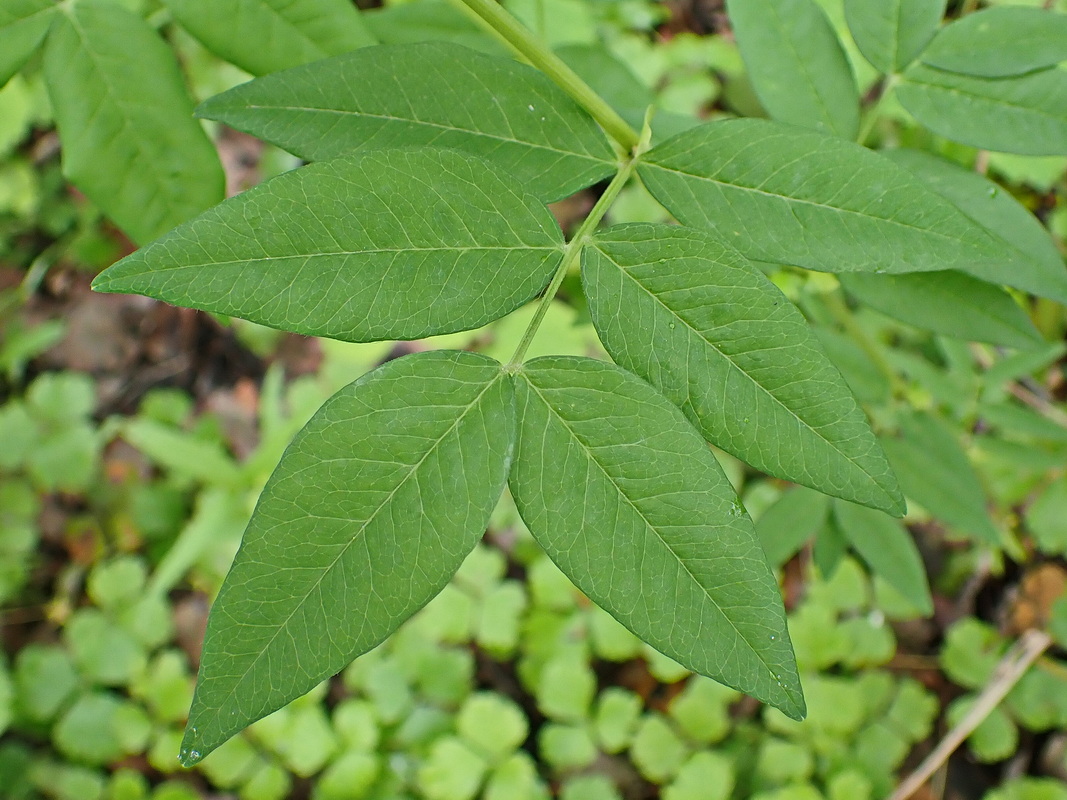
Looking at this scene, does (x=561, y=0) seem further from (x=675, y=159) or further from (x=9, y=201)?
(x=9, y=201)

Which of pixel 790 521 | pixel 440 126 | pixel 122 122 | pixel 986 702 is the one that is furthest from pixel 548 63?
pixel 986 702

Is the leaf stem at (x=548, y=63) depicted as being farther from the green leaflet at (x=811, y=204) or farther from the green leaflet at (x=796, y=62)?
the green leaflet at (x=796, y=62)

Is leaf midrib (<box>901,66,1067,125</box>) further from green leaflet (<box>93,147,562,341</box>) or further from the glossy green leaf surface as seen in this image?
green leaflet (<box>93,147,562,341</box>)

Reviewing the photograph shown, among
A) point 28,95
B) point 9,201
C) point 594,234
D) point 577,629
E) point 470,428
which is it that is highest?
point 594,234

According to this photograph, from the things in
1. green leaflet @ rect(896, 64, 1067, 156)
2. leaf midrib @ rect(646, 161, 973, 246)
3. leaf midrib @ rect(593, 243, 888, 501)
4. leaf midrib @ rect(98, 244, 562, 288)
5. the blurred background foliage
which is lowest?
the blurred background foliage

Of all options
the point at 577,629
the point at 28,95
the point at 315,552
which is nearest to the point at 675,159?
the point at 315,552

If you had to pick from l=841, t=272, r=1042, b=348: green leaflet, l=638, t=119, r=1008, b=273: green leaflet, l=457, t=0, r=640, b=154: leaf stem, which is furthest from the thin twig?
l=457, t=0, r=640, b=154: leaf stem

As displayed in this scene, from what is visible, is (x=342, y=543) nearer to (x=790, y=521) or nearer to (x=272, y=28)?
(x=272, y=28)
